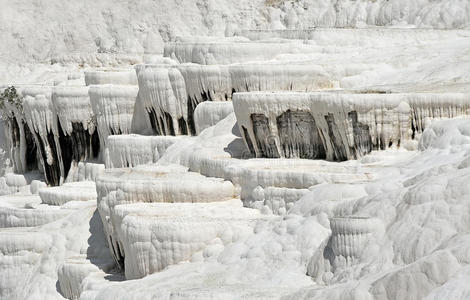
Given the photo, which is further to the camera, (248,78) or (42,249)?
(248,78)

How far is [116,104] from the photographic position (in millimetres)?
31750

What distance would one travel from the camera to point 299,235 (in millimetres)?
18328

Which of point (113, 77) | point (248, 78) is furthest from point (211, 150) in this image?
point (113, 77)

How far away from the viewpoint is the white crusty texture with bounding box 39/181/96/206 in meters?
27.3

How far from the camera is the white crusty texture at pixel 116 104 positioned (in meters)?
31.7

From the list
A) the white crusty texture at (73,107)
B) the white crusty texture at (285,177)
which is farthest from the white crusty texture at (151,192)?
the white crusty texture at (73,107)

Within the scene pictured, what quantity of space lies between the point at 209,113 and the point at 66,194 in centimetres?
425

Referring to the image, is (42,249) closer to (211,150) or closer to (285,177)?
(211,150)

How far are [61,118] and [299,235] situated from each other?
16927mm

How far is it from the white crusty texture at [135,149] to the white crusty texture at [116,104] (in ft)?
3.89

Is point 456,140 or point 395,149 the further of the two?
point 395,149

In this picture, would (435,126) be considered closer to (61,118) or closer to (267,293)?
(267,293)

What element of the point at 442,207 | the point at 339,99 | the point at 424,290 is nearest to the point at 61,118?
the point at 339,99

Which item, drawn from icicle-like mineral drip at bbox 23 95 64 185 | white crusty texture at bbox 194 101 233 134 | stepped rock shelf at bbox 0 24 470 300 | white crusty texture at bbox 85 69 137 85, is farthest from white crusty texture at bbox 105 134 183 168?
icicle-like mineral drip at bbox 23 95 64 185
